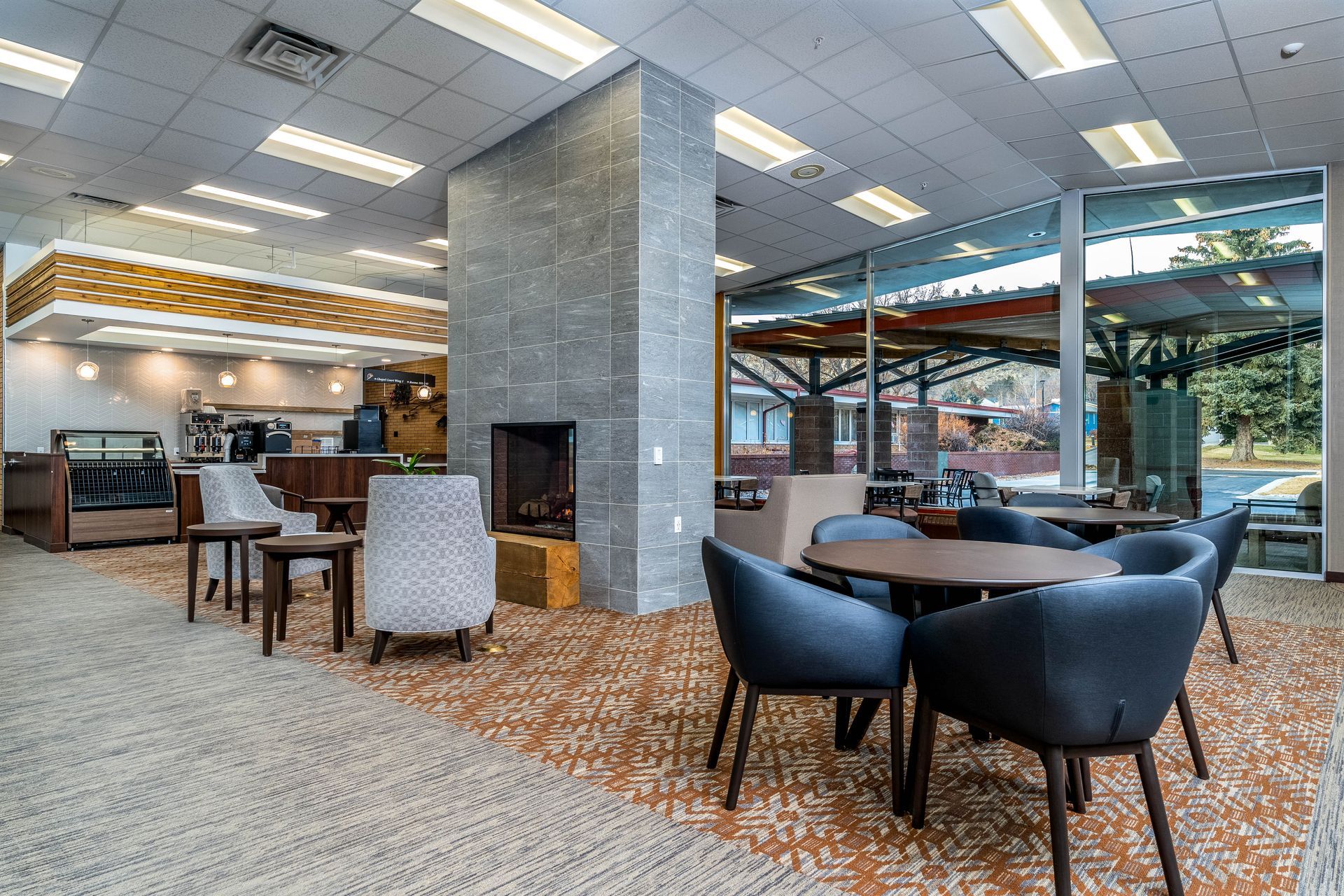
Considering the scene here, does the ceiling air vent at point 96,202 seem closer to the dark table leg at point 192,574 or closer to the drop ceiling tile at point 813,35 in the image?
the dark table leg at point 192,574

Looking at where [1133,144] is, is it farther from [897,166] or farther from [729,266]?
[729,266]

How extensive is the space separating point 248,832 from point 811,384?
916 centimetres

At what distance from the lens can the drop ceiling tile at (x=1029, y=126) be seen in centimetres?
577

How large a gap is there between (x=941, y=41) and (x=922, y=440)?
16.9 feet

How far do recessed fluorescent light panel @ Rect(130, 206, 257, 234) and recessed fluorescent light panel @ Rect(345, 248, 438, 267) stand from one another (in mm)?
1214

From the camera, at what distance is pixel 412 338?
10.4m

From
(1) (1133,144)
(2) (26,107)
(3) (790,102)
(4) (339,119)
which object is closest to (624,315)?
(3) (790,102)

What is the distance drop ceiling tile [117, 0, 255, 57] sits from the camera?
169 inches

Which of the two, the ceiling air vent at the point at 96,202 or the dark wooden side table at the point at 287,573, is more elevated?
the ceiling air vent at the point at 96,202

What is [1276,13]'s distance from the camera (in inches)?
170

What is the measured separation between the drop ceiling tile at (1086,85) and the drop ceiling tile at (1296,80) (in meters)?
0.75

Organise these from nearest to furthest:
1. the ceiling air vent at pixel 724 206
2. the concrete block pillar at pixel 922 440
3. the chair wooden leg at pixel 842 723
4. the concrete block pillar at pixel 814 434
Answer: the chair wooden leg at pixel 842 723 < the ceiling air vent at pixel 724 206 < the concrete block pillar at pixel 922 440 < the concrete block pillar at pixel 814 434

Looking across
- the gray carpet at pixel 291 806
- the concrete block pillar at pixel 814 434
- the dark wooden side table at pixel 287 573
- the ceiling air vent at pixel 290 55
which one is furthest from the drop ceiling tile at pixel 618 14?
the concrete block pillar at pixel 814 434

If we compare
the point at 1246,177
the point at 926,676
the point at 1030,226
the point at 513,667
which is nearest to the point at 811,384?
the point at 1030,226
